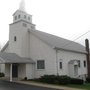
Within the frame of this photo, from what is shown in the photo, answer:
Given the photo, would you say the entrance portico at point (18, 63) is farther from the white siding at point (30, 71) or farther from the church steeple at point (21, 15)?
the church steeple at point (21, 15)

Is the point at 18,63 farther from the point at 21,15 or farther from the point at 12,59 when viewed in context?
the point at 21,15

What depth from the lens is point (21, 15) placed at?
2556 cm

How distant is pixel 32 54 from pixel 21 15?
6.66m

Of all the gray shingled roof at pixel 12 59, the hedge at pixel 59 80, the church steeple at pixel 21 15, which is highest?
the church steeple at pixel 21 15

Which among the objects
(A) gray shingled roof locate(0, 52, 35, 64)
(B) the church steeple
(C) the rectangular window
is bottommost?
(C) the rectangular window

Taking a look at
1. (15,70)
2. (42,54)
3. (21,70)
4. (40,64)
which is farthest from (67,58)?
(15,70)

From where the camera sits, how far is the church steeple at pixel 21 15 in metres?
25.6

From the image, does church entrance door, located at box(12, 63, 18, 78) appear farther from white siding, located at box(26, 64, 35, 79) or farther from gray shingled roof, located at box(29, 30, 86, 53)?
gray shingled roof, located at box(29, 30, 86, 53)

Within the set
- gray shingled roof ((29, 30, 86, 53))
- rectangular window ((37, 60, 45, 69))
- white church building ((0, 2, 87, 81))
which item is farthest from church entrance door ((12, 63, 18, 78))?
gray shingled roof ((29, 30, 86, 53))

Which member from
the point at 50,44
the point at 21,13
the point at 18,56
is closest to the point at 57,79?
the point at 50,44

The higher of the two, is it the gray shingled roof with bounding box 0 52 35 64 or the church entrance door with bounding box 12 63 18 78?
the gray shingled roof with bounding box 0 52 35 64

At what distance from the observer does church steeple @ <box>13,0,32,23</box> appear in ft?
84.0

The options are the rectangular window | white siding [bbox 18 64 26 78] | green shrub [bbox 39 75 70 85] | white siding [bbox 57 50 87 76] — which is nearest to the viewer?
green shrub [bbox 39 75 70 85]

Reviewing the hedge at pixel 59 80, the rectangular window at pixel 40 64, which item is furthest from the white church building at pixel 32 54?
the hedge at pixel 59 80
